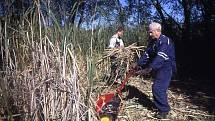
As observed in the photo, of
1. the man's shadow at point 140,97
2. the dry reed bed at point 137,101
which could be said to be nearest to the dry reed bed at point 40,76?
the dry reed bed at point 137,101

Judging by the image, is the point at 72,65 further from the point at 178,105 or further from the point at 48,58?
the point at 178,105

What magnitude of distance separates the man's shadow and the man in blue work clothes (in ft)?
1.72

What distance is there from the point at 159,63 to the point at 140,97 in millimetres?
1814

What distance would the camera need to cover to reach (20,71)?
661 centimetres

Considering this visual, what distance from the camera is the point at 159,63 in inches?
309

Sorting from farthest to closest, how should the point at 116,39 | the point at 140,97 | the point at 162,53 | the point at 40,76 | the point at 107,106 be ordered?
the point at 116,39
the point at 140,97
the point at 162,53
the point at 107,106
the point at 40,76

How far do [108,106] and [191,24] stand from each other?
906 centimetres

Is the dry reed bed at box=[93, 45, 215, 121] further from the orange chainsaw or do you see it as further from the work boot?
the orange chainsaw

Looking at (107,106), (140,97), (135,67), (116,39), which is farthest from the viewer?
(116,39)

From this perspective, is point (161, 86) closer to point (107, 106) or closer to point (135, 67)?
point (135, 67)

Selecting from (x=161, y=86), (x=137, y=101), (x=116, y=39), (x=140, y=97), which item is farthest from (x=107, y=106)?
(x=116, y=39)

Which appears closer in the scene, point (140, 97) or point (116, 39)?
point (140, 97)

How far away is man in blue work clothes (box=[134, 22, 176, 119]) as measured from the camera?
7.84 m

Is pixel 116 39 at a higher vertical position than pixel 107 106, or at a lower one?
higher
